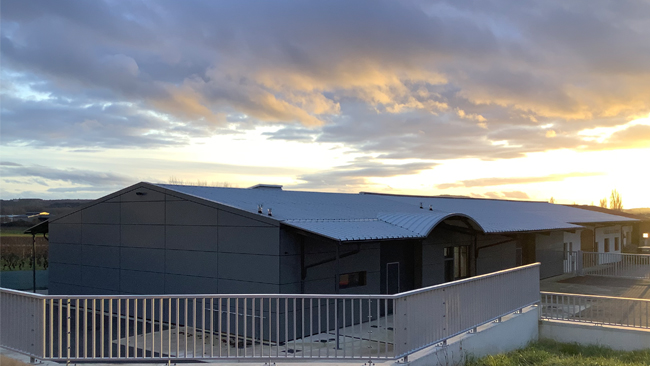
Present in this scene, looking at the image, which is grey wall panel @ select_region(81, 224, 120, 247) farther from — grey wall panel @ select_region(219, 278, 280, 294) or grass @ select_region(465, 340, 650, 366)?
grass @ select_region(465, 340, 650, 366)

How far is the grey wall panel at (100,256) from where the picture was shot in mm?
17109

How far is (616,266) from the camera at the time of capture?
2825 centimetres

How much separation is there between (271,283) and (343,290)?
9.06 feet

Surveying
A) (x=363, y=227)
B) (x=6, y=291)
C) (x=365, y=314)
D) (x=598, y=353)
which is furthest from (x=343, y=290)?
(x=6, y=291)

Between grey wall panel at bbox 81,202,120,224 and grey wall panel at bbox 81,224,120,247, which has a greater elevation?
grey wall panel at bbox 81,202,120,224

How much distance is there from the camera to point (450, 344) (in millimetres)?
9109

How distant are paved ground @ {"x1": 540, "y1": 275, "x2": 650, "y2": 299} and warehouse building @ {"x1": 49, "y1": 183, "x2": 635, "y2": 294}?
4.32 m

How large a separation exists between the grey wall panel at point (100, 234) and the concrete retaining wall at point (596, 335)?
44.0ft

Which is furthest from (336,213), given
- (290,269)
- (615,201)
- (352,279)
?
(615,201)

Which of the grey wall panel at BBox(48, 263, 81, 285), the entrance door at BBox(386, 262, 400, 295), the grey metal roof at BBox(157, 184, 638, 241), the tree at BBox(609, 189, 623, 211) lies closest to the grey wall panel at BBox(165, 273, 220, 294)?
the grey metal roof at BBox(157, 184, 638, 241)

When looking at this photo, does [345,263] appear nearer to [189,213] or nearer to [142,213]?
[189,213]

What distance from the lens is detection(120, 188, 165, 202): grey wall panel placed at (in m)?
15.9

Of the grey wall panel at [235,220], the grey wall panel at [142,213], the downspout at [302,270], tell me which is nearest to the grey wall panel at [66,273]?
the grey wall panel at [142,213]

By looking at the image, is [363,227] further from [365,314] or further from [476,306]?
[476,306]
